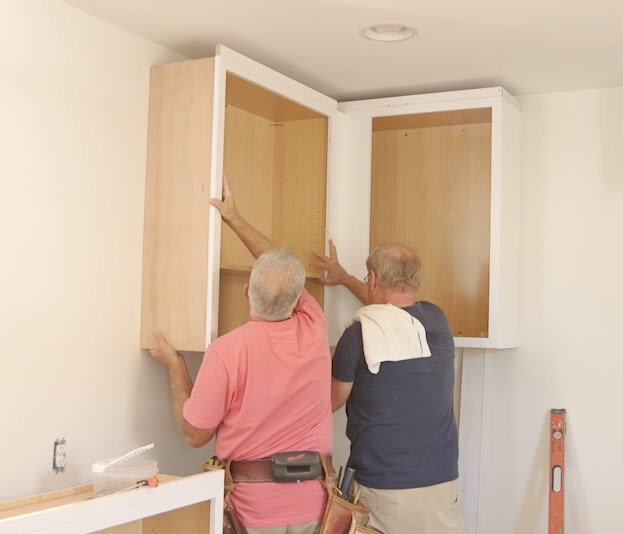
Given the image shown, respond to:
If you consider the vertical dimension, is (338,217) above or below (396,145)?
below

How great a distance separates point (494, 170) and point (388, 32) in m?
0.83

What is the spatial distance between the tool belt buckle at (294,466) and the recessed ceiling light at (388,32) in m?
1.43

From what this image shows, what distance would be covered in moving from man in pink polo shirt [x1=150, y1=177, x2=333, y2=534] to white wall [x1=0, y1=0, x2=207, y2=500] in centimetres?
33

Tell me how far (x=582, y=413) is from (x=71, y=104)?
2369 mm

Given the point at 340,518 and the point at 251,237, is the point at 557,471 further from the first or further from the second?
the point at 251,237

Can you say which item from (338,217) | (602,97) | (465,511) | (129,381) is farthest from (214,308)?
(602,97)

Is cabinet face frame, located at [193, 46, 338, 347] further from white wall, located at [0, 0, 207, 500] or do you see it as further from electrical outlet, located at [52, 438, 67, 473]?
electrical outlet, located at [52, 438, 67, 473]

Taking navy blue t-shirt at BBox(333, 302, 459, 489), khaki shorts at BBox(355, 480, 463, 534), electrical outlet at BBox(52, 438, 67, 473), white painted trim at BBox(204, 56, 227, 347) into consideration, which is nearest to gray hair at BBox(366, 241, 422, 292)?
navy blue t-shirt at BBox(333, 302, 459, 489)

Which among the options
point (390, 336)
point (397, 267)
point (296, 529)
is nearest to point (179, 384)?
point (296, 529)

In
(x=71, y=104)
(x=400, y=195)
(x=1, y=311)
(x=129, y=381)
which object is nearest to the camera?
(x=1, y=311)

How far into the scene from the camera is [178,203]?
10.1 feet

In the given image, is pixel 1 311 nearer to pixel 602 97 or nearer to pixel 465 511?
pixel 465 511

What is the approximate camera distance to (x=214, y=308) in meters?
3.00

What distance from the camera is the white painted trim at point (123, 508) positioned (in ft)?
6.89
